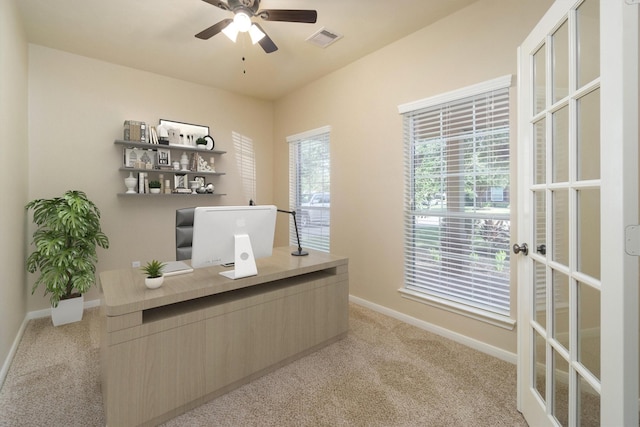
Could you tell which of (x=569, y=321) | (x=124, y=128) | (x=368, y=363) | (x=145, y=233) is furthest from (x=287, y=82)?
(x=569, y=321)

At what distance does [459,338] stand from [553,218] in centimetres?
161

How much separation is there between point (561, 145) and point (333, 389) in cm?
186

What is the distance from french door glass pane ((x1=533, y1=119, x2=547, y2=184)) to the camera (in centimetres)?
148

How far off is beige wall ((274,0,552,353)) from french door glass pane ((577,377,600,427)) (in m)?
1.16

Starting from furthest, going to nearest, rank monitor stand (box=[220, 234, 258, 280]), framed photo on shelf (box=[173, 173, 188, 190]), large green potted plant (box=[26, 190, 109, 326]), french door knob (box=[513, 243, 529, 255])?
framed photo on shelf (box=[173, 173, 188, 190]) < large green potted plant (box=[26, 190, 109, 326]) < monitor stand (box=[220, 234, 258, 280]) < french door knob (box=[513, 243, 529, 255])

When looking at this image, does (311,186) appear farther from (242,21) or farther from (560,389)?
(560,389)

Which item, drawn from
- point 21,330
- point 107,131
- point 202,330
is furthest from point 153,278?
point 107,131

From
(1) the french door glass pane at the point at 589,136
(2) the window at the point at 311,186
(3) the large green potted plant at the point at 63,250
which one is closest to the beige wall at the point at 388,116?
(2) the window at the point at 311,186

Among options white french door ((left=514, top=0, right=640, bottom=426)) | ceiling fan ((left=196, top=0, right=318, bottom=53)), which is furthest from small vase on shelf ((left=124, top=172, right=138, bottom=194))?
white french door ((left=514, top=0, right=640, bottom=426))

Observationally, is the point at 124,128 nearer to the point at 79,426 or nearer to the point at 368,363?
the point at 79,426

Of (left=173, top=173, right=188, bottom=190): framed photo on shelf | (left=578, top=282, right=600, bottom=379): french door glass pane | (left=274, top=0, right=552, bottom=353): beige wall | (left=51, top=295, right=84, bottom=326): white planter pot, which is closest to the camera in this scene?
(left=578, top=282, right=600, bottom=379): french door glass pane

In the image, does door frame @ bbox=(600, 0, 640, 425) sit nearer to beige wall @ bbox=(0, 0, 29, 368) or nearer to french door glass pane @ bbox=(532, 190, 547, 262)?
french door glass pane @ bbox=(532, 190, 547, 262)

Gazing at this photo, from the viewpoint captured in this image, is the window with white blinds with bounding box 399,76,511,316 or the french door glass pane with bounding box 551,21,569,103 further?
the window with white blinds with bounding box 399,76,511,316

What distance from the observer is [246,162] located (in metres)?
4.64
